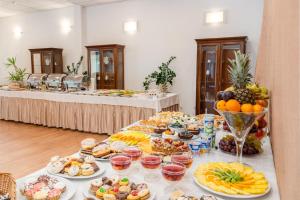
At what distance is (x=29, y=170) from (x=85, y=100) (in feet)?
6.02

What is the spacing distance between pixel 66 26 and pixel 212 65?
4.11m

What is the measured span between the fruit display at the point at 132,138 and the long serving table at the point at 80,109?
224cm

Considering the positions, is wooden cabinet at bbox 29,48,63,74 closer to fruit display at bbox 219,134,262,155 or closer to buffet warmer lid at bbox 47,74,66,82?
buffet warmer lid at bbox 47,74,66,82

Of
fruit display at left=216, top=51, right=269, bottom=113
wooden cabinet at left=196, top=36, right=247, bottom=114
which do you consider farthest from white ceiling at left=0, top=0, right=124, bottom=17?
fruit display at left=216, top=51, right=269, bottom=113

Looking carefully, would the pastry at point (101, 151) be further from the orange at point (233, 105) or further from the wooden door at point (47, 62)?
the wooden door at point (47, 62)

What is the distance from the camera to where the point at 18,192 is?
3.18ft

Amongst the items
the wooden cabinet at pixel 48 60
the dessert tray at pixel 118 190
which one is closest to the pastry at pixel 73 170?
A: the dessert tray at pixel 118 190

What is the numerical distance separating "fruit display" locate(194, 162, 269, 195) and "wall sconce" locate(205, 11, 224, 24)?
14.2 ft

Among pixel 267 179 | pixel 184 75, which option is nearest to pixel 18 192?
pixel 267 179

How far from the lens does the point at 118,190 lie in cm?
93

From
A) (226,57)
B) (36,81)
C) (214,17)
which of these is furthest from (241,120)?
(36,81)

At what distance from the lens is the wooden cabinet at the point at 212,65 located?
4.65 meters

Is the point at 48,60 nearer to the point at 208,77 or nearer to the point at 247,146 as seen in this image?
the point at 208,77

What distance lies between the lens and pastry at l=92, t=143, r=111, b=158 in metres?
1.32
